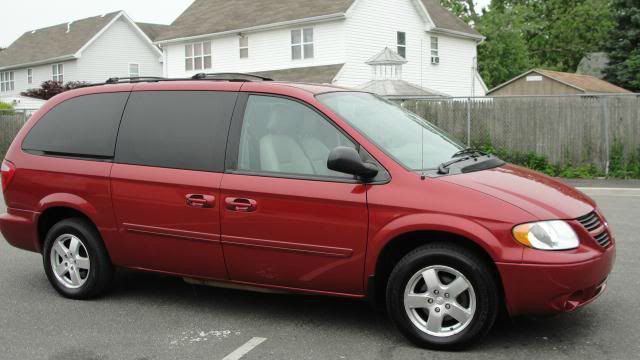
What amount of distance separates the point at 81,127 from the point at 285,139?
197 cm

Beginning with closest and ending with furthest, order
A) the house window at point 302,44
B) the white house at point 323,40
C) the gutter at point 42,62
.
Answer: the white house at point 323,40 < the house window at point 302,44 < the gutter at point 42,62

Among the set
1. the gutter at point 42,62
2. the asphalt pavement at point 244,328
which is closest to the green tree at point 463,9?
the gutter at point 42,62

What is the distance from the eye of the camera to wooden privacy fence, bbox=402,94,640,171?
1761 cm

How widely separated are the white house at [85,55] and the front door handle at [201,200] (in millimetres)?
42638

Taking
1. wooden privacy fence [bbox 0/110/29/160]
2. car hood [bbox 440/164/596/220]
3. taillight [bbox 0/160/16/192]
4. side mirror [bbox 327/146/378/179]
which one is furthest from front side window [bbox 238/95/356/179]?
wooden privacy fence [bbox 0/110/29/160]

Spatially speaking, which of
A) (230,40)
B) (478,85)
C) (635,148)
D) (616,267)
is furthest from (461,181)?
(478,85)

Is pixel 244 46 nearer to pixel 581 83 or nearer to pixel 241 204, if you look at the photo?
pixel 581 83

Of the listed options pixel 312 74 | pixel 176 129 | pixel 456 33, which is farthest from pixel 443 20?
pixel 176 129

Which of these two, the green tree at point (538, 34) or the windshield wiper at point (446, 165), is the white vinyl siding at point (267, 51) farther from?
the windshield wiper at point (446, 165)

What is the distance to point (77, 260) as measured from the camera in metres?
6.18

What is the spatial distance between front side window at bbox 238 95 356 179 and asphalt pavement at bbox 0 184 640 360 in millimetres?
1165

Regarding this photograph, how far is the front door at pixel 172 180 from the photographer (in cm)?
548

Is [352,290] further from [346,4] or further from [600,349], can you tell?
[346,4]

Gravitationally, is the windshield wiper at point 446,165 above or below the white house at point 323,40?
below
